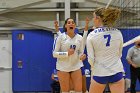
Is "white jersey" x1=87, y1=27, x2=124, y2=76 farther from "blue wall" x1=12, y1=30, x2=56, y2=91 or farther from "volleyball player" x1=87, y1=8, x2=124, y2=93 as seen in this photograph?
→ "blue wall" x1=12, y1=30, x2=56, y2=91

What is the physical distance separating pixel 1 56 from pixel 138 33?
336 centimetres

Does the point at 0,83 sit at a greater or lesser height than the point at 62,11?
lesser

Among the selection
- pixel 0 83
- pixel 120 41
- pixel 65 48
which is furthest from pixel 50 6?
pixel 120 41

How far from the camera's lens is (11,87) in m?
7.39

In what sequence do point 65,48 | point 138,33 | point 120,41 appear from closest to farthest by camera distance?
point 120,41 → point 65,48 → point 138,33

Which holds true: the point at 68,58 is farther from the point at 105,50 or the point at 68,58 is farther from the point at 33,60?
the point at 33,60

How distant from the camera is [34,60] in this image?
7.16m

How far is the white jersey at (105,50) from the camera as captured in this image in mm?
2820

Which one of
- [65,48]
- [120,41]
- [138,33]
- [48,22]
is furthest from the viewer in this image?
[48,22]

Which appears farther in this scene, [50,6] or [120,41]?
[50,6]

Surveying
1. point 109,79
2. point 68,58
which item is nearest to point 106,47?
point 109,79

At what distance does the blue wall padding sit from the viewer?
279 inches

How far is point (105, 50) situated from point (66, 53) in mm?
1592

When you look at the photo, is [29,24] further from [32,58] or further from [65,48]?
[65,48]
